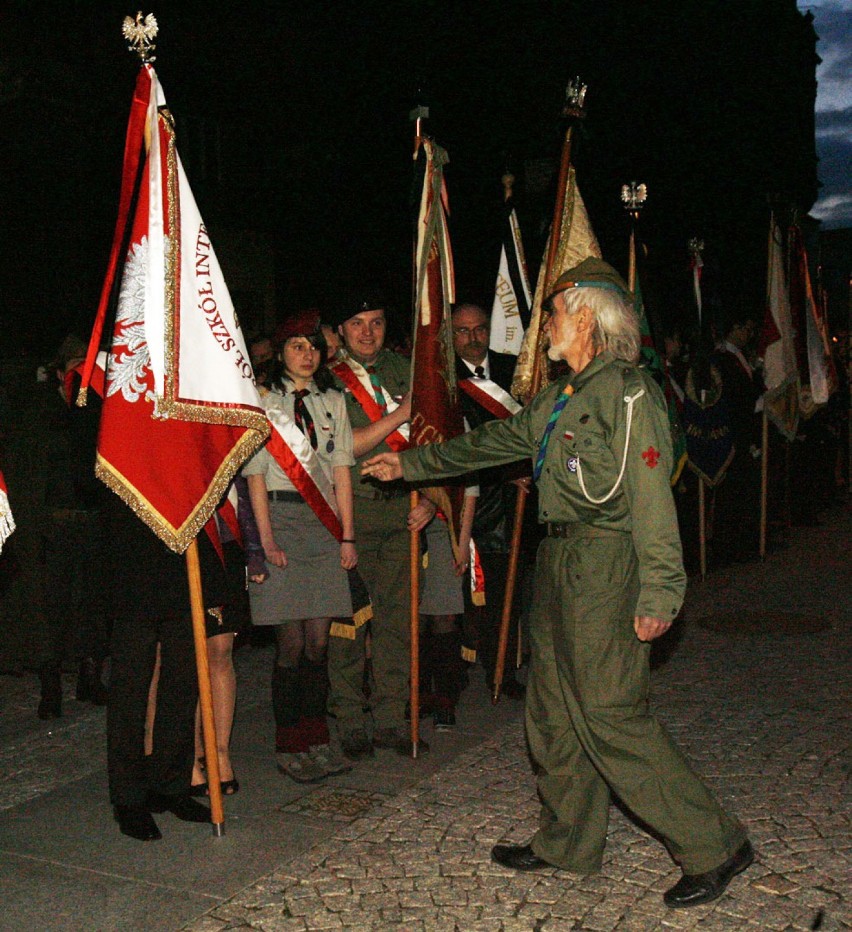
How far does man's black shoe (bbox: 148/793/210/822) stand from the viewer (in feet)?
16.4

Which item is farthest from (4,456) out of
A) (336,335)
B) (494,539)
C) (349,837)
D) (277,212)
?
(277,212)

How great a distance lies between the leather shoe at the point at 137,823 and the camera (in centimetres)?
484

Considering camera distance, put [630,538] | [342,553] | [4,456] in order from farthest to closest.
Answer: [4,456] → [342,553] → [630,538]

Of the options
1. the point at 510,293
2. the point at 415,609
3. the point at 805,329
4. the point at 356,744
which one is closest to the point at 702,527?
the point at 805,329

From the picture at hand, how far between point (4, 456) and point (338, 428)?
263cm

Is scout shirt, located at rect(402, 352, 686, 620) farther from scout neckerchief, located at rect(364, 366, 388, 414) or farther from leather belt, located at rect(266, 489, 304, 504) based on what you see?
scout neckerchief, located at rect(364, 366, 388, 414)

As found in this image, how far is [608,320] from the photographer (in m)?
4.30

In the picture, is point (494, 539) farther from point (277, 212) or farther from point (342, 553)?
point (277, 212)

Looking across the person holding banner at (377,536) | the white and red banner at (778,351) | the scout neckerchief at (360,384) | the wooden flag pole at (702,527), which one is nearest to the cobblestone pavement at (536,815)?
the person holding banner at (377,536)

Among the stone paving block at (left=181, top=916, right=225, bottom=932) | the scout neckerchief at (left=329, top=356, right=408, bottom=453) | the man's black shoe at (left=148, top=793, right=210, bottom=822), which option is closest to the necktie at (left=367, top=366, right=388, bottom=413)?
the scout neckerchief at (left=329, top=356, right=408, bottom=453)

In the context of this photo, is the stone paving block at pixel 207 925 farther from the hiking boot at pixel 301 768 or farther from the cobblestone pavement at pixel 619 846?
the hiking boot at pixel 301 768

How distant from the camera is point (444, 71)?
1366cm

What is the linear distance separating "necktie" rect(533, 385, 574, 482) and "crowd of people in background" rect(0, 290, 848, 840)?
1.56m

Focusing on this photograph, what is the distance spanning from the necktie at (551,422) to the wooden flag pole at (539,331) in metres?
2.40
